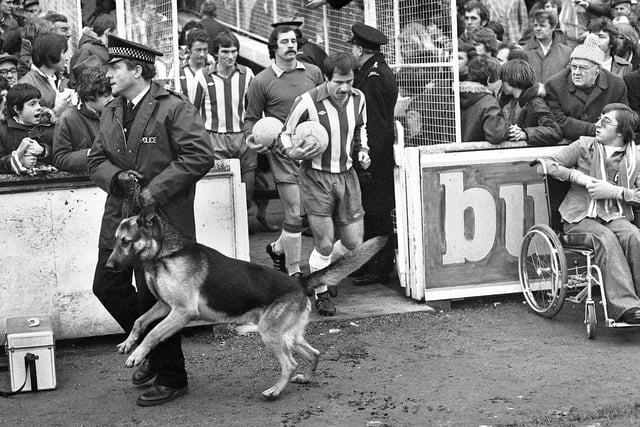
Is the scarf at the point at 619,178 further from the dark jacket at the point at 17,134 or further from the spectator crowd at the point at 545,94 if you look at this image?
the dark jacket at the point at 17,134

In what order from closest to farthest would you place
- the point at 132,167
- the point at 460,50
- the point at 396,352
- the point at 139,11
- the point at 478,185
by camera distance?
the point at 132,167, the point at 396,352, the point at 478,185, the point at 139,11, the point at 460,50

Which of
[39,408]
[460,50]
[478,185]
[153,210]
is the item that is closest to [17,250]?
[39,408]

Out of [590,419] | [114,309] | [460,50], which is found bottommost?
[590,419]

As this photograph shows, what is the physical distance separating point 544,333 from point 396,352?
1.20m

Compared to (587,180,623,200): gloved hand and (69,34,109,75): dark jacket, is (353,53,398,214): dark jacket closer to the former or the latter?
(587,180,623,200): gloved hand

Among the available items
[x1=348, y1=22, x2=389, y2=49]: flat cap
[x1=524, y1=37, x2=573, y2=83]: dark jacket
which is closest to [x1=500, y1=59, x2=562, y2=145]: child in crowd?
[x1=348, y1=22, x2=389, y2=49]: flat cap

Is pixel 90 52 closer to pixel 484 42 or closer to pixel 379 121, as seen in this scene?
pixel 379 121

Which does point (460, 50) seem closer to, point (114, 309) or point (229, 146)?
point (229, 146)

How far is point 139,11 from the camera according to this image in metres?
9.45

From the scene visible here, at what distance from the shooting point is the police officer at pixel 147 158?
627 cm

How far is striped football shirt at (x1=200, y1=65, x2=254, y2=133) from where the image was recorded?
10375mm

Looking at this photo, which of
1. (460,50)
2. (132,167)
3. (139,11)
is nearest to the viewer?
(132,167)

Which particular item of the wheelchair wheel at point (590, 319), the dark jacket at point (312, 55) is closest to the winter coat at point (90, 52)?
the dark jacket at point (312, 55)

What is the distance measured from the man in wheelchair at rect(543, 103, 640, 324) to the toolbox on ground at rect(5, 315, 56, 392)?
12.9 feet
